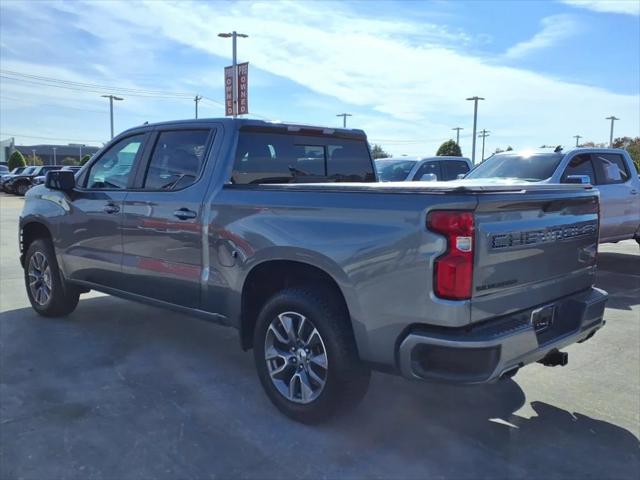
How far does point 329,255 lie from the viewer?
10.8 feet

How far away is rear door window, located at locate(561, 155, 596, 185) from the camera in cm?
877

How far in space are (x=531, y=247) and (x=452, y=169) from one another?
31.5 feet

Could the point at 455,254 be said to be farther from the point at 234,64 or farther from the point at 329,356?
the point at 234,64

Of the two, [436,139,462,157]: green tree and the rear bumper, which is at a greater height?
[436,139,462,157]: green tree

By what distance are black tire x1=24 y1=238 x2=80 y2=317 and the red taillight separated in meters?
4.20

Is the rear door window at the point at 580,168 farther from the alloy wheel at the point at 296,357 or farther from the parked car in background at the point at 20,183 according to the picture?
the parked car in background at the point at 20,183

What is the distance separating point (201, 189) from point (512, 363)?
2.42 meters

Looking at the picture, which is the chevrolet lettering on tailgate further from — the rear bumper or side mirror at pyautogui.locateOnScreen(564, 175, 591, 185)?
side mirror at pyautogui.locateOnScreen(564, 175, 591, 185)

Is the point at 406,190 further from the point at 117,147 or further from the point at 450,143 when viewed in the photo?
the point at 450,143

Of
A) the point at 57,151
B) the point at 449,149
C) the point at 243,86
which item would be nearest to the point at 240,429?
the point at 243,86

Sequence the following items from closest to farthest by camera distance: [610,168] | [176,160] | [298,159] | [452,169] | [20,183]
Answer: [176,160] → [298,159] → [610,168] → [452,169] → [20,183]

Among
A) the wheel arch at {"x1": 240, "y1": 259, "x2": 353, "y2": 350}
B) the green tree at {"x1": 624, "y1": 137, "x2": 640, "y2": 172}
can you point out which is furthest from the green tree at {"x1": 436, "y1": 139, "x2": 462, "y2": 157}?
the wheel arch at {"x1": 240, "y1": 259, "x2": 353, "y2": 350}

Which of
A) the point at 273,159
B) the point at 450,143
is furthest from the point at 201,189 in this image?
the point at 450,143

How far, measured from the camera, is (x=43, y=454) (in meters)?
3.22
